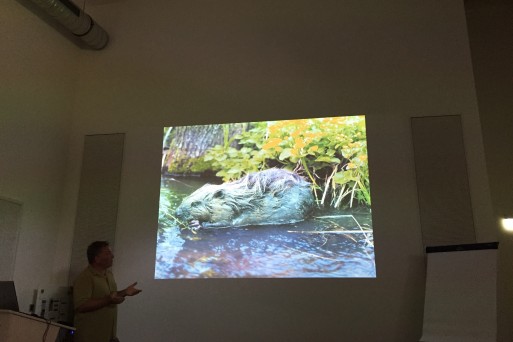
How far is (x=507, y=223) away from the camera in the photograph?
4.71 m

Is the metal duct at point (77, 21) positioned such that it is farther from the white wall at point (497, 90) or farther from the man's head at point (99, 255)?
the white wall at point (497, 90)

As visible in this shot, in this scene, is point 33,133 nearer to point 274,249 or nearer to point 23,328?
point 23,328

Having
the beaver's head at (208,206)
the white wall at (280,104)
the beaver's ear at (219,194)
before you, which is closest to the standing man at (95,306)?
the white wall at (280,104)

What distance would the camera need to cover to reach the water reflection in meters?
4.07

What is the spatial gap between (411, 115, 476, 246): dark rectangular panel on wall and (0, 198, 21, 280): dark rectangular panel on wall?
371 centimetres

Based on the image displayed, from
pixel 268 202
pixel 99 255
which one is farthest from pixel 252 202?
pixel 99 255

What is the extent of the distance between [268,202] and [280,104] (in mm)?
1029

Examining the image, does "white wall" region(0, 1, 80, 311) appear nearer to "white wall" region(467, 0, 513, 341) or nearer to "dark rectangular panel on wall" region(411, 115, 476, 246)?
"dark rectangular panel on wall" region(411, 115, 476, 246)

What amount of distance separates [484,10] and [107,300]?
5271 millimetres

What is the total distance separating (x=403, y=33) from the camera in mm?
4453

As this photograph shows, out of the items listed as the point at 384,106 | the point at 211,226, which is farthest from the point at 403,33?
the point at 211,226

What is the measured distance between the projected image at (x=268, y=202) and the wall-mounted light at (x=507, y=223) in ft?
5.62

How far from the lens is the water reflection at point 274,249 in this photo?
160 inches

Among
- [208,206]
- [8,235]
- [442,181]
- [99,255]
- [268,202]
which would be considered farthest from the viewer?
[208,206]
